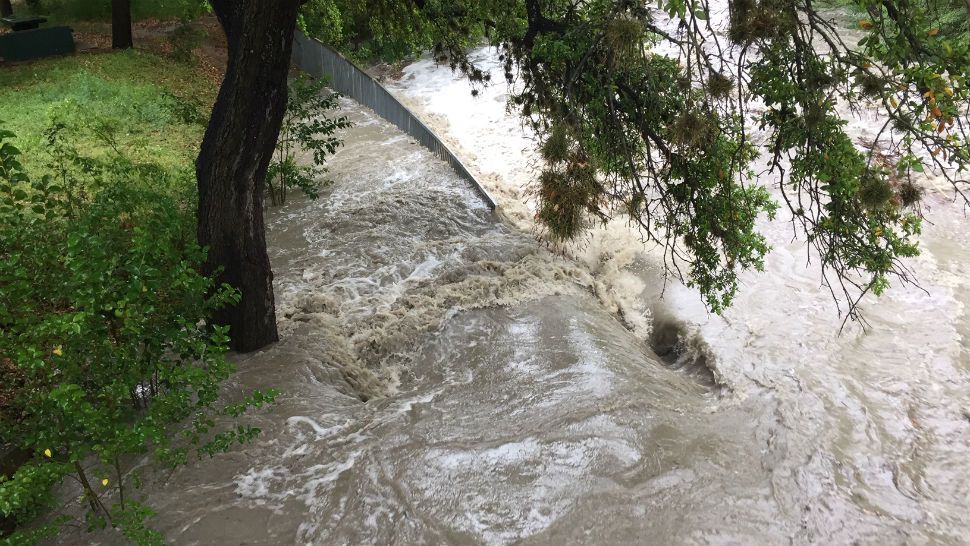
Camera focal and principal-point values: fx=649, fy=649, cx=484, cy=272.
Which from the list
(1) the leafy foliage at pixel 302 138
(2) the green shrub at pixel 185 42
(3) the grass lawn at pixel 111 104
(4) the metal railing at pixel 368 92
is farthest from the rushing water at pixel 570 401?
(2) the green shrub at pixel 185 42

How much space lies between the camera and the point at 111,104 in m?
12.2

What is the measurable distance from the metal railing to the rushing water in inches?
88.9

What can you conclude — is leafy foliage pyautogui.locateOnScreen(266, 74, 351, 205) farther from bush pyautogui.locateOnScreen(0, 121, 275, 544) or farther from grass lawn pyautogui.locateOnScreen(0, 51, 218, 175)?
bush pyautogui.locateOnScreen(0, 121, 275, 544)

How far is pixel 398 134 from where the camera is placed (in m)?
13.6

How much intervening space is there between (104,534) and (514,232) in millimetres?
6396

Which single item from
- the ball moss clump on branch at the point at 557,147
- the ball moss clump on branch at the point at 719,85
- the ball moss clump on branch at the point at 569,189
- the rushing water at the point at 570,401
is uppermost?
the ball moss clump on branch at the point at 719,85

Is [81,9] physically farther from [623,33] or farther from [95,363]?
[623,33]

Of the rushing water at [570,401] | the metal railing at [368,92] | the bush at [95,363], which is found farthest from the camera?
the metal railing at [368,92]

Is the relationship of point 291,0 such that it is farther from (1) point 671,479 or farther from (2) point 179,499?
(1) point 671,479

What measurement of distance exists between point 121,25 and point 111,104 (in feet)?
17.1

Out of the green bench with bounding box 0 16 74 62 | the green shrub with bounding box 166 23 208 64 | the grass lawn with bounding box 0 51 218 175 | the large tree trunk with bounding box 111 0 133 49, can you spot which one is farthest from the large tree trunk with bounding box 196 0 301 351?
the large tree trunk with bounding box 111 0 133 49

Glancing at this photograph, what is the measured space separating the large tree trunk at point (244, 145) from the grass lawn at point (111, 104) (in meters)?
3.71

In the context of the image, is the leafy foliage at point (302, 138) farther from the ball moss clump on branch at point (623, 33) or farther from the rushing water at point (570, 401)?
the ball moss clump on branch at point (623, 33)

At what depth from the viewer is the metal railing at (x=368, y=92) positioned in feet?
38.9
